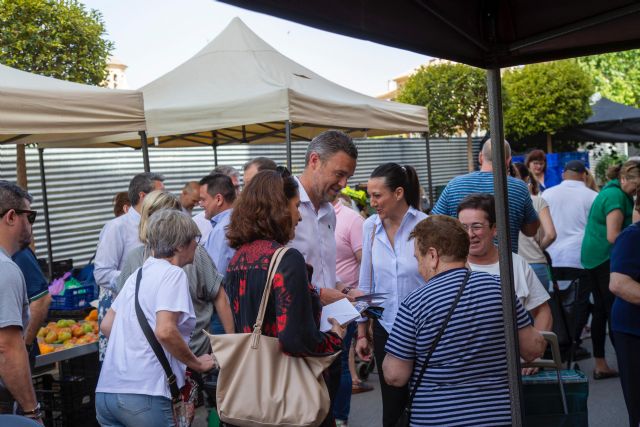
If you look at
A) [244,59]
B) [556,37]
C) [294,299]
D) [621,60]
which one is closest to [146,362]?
[294,299]

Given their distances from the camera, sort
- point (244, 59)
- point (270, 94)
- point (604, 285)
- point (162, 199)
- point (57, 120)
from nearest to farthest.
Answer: point (162, 199) < point (57, 120) < point (604, 285) < point (270, 94) < point (244, 59)

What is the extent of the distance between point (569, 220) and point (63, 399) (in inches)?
197

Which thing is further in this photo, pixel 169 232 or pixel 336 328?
pixel 169 232

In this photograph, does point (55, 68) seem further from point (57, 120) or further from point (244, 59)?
point (57, 120)

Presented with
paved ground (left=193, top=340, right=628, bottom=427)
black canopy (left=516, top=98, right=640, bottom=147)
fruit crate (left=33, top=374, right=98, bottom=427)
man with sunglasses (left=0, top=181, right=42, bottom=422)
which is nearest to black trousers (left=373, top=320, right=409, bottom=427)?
man with sunglasses (left=0, top=181, right=42, bottom=422)

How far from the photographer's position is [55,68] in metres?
11.5

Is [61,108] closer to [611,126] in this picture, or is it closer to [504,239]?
[504,239]

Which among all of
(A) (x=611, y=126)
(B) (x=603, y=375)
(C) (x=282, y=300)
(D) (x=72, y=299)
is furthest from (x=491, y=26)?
(A) (x=611, y=126)

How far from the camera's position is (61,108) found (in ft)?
16.4

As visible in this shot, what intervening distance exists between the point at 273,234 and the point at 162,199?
1.57m

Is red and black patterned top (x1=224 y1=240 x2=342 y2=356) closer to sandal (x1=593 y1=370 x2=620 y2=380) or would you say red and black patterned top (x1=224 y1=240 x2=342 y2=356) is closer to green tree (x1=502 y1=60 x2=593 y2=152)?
sandal (x1=593 y1=370 x2=620 y2=380)

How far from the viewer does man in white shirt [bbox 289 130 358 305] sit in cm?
363

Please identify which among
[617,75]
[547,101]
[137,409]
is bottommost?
[137,409]

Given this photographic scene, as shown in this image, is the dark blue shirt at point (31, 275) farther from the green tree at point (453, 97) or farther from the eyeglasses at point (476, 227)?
the green tree at point (453, 97)
